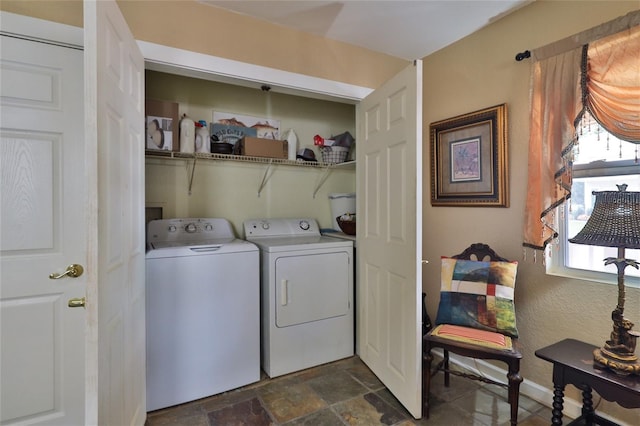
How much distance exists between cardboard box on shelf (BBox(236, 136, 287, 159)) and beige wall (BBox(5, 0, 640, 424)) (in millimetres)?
458

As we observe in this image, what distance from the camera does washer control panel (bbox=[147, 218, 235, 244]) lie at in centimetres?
220

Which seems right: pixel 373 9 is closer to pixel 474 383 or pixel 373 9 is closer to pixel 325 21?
pixel 325 21

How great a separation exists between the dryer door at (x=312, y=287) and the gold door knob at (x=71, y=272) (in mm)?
1097

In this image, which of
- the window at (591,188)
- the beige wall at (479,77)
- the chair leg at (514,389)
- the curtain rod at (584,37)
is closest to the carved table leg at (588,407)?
the beige wall at (479,77)

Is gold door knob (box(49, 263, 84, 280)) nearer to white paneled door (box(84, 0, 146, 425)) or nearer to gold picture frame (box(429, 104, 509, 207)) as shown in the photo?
white paneled door (box(84, 0, 146, 425))

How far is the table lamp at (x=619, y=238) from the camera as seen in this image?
48.0 inches

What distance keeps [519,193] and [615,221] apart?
0.74 metres

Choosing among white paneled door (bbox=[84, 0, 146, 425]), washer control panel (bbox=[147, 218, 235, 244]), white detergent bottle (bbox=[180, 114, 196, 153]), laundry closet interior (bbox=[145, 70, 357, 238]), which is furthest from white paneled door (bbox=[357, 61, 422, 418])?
white paneled door (bbox=[84, 0, 146, 425])

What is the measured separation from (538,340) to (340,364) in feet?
4.45

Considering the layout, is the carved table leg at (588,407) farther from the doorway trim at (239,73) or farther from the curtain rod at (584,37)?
the doorway trim at (239,73)

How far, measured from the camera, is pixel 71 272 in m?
1.54

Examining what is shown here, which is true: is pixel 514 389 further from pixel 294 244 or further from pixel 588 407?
pixel 294 244

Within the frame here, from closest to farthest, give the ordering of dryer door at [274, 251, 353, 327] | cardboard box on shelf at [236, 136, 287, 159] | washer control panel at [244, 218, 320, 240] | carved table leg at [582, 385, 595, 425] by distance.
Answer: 1. carved table leg at [582, 385, 595, 425]
2. dryer door at [274, 251, 353, 327]
3. cardboard box on shelf at [236, 136, 287, 159]
4. washer control panel at [244, 218, 320, 240]

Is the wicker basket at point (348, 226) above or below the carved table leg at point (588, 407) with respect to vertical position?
above
